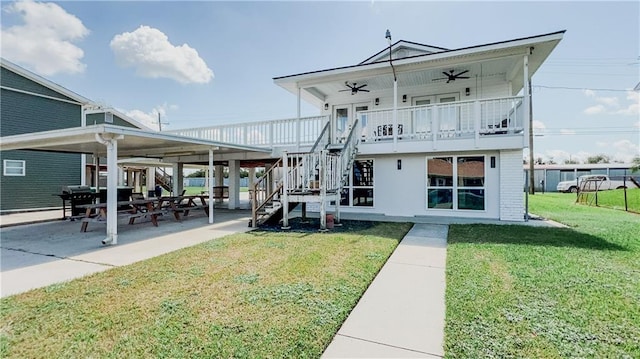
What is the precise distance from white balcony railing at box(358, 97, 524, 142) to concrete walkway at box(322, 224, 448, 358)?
18.6 feet

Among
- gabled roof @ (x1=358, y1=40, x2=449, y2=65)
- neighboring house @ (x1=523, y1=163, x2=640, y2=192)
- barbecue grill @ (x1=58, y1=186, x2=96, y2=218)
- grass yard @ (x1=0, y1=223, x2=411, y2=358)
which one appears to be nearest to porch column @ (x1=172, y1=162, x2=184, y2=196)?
barbecue grill @ (x1=58, y1=186, x2=96, y2=218)

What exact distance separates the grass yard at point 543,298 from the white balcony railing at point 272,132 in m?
7.03

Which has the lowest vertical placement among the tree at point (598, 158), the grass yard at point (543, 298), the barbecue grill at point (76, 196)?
the grass yard at point (543, 298)

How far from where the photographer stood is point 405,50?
12281mm

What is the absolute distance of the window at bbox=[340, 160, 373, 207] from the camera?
11.4 metres

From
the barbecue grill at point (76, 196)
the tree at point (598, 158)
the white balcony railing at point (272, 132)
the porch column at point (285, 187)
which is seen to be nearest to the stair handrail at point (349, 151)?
the white balcony railing at point (272, 132)

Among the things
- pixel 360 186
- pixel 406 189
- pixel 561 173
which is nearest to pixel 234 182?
pixel 360 186

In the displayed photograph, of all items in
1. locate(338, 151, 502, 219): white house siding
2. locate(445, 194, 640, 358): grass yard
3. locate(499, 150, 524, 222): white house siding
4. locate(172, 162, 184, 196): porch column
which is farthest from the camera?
locate(172, 162, 184, 196): porch column

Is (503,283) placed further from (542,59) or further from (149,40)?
(149,40)

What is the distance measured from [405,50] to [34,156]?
16.8 metres

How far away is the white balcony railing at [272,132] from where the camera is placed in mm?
11797

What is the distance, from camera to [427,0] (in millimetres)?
10406

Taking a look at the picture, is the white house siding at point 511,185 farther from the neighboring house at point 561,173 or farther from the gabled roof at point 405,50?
the neighboring house at point 561,173

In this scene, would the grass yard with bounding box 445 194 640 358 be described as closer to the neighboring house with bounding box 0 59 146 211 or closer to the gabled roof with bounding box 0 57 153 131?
the neighboring house with bounding box 0 59 146 211
